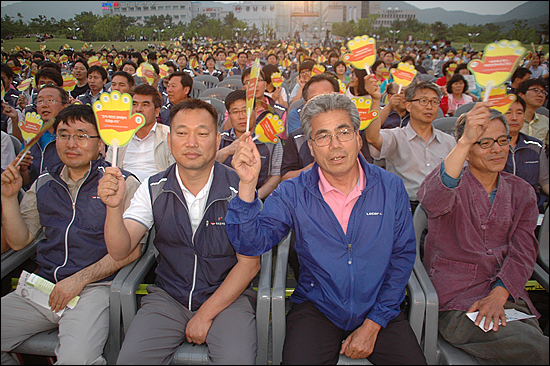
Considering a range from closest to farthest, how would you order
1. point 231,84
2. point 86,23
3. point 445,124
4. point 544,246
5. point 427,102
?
point 544,246 < point 427,102 < point 445,124 < point 231,84 < point 86,23

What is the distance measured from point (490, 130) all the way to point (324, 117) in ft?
3.45

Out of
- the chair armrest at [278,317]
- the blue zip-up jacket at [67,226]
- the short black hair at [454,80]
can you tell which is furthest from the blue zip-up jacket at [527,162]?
the blue zip-up jacket at [67,226]

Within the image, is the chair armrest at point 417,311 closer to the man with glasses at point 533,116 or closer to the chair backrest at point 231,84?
the man with glasses at point 533,116

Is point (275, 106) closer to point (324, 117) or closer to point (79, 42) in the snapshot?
point (324, 117)

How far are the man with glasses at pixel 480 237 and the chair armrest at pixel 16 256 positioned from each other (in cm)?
259

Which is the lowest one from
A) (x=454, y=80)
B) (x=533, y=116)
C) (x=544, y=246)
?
(x=544, y=246)

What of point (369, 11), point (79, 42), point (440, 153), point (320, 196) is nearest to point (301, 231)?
point (320, 196)

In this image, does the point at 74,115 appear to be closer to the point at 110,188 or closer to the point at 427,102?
the point at 110,188

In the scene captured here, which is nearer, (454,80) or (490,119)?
(490,119)

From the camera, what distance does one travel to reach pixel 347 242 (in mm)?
1702

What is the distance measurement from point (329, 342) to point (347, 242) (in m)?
0.54

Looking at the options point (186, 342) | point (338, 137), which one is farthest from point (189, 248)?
point (338, 137)

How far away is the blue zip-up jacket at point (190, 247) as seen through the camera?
1910 millimetres

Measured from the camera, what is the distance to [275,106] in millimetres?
4723
